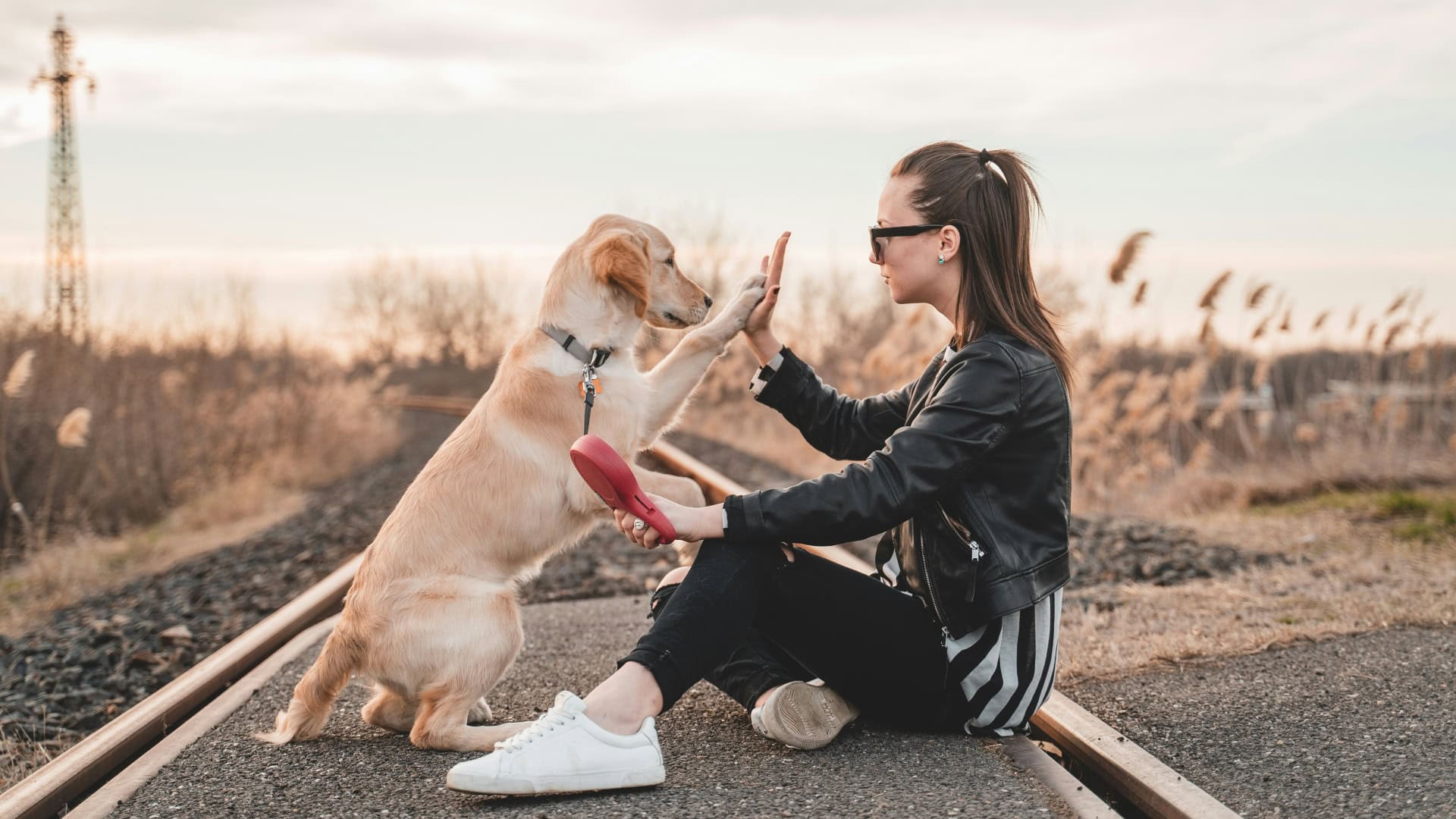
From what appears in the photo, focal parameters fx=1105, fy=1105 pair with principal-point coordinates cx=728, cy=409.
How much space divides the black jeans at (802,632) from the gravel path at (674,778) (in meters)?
0.14

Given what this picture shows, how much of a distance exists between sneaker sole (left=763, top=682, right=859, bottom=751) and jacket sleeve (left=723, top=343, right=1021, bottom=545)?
47cm

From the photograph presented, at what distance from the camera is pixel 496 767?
104 inches

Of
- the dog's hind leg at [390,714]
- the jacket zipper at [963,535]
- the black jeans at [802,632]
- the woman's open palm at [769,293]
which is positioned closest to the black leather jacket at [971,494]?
the jacket zipper at [963,535]

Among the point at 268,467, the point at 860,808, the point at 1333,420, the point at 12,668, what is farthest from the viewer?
the point at 268,467

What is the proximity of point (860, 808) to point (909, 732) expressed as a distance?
2.16 feet

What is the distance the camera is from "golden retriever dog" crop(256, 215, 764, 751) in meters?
3.16

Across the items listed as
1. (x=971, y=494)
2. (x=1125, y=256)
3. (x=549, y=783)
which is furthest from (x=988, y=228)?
(x=1125, y=256)

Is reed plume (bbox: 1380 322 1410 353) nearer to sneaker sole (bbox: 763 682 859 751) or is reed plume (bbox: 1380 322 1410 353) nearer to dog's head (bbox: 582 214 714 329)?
dog's head (bbox: 582 214 714 329)

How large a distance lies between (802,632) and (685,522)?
497mm

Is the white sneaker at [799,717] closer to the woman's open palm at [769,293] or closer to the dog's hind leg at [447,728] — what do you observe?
the dog's hind leg at [447,728]

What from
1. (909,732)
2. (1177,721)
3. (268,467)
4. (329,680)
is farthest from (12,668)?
(268,467)

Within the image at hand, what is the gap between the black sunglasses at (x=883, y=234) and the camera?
3145 millimetres

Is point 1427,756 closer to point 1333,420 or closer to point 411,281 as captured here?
point 1333,420

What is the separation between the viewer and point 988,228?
3.11 meters
